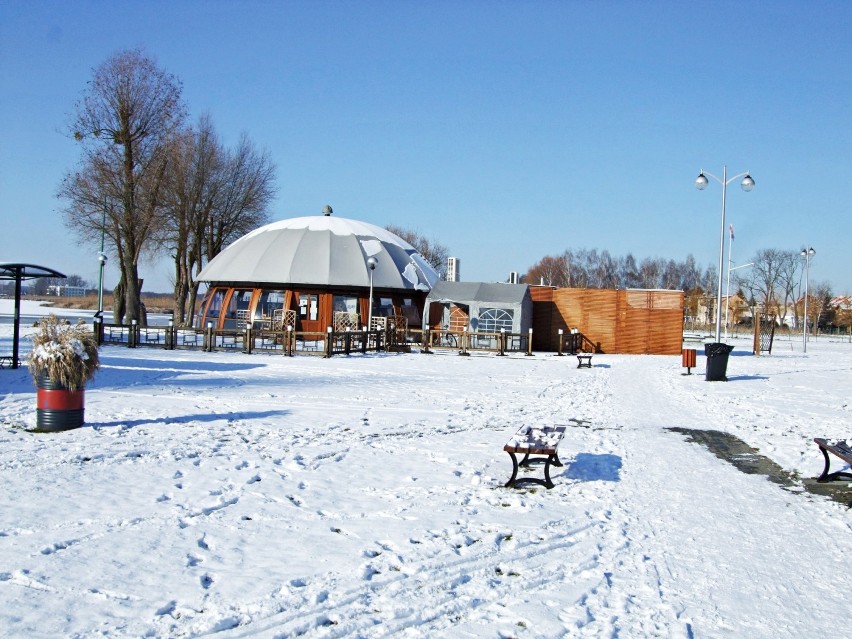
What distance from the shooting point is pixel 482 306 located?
35938 mm

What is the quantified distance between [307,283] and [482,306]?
8.72 metres

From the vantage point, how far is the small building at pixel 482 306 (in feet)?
117

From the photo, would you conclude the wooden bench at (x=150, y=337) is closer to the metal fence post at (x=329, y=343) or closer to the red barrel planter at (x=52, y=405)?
the metal fence post at (x=329, y=343)

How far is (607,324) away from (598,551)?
106 ft

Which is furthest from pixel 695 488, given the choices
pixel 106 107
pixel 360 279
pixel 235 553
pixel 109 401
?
pixel 106 107

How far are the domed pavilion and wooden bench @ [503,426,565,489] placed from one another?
2652 centimetres

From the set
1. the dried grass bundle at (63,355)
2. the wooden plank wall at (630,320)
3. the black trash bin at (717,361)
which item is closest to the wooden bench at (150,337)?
the dried grass bundle at (63,355)

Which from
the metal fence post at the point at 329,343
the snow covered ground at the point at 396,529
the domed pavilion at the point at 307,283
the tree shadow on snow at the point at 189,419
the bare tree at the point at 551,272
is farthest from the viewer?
the bare tree at the point at 551,272

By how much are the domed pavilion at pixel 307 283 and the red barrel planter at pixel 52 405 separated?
24.8 metres

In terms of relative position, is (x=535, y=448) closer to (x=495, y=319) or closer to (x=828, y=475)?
(x=828, y=475)

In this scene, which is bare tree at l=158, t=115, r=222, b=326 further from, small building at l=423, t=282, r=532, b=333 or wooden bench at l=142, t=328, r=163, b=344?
small building at l=423, t=282, r=532, b=333

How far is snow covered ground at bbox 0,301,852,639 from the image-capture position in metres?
4.79

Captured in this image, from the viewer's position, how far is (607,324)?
37562 mm

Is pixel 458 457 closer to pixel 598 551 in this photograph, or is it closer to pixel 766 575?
pixel 598 551
